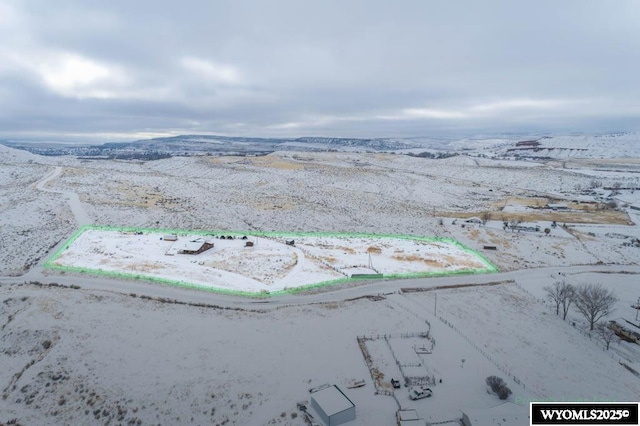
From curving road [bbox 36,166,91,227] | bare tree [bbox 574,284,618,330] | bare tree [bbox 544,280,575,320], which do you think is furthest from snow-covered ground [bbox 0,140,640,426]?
bare tree [bbox 544,280,575,320]

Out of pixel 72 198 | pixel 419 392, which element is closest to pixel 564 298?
pixel 419 392

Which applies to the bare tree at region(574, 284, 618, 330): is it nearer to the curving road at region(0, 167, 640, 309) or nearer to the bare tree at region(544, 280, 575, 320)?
the bare tree at region(544, 280, 575, 320)

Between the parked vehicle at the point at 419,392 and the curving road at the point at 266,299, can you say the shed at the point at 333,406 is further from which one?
the curving road at the point at 266,299

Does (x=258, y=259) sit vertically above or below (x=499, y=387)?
above

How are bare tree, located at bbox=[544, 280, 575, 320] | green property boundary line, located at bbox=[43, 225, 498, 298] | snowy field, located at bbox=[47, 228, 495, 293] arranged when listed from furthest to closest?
snowy field, located at bbox=[47, 228, 495, 293]
green property boundary line, located at bbox=[43, 225, 498, 298]
bare tree, located at bbox=[544, 280, 575, 320]

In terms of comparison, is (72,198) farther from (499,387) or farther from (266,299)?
(499,387)

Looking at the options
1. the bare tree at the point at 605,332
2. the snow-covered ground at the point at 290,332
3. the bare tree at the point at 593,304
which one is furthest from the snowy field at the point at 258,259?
the bare tree at the point at 605,332

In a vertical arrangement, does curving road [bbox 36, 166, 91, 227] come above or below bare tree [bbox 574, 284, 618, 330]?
above
